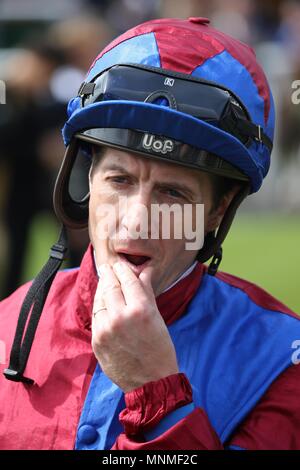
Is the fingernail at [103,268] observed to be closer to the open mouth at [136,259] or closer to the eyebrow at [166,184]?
the open mouth at [136,259]

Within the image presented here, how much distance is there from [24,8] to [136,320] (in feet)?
42.2

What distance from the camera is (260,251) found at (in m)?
10.6

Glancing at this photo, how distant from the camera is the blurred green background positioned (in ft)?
29.3

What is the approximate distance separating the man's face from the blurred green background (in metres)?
5.28

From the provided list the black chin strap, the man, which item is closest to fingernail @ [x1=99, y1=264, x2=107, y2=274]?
the man

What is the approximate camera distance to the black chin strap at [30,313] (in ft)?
9.68

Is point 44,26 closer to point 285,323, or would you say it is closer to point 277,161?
point 277,161

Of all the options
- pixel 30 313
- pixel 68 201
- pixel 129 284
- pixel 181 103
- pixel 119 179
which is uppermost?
pixel 181 103

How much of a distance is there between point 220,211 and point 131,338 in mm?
666

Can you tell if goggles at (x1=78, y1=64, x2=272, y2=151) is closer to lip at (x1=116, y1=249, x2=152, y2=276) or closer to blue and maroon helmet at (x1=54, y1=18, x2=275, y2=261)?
blue and maroon helmet at (x1=54, y1=18, x2=275, y2=261)

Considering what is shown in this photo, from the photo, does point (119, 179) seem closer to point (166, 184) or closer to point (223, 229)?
point (166, 184)

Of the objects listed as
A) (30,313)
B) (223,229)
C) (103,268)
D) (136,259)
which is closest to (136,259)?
(136,259)

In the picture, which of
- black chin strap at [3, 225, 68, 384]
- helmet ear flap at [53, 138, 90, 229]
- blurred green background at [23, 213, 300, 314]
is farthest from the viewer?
blurred green background at [23, 213, 300, 314]

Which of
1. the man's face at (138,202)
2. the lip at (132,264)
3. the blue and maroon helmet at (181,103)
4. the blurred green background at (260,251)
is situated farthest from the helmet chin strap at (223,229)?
the blurred green background at (260,251)
